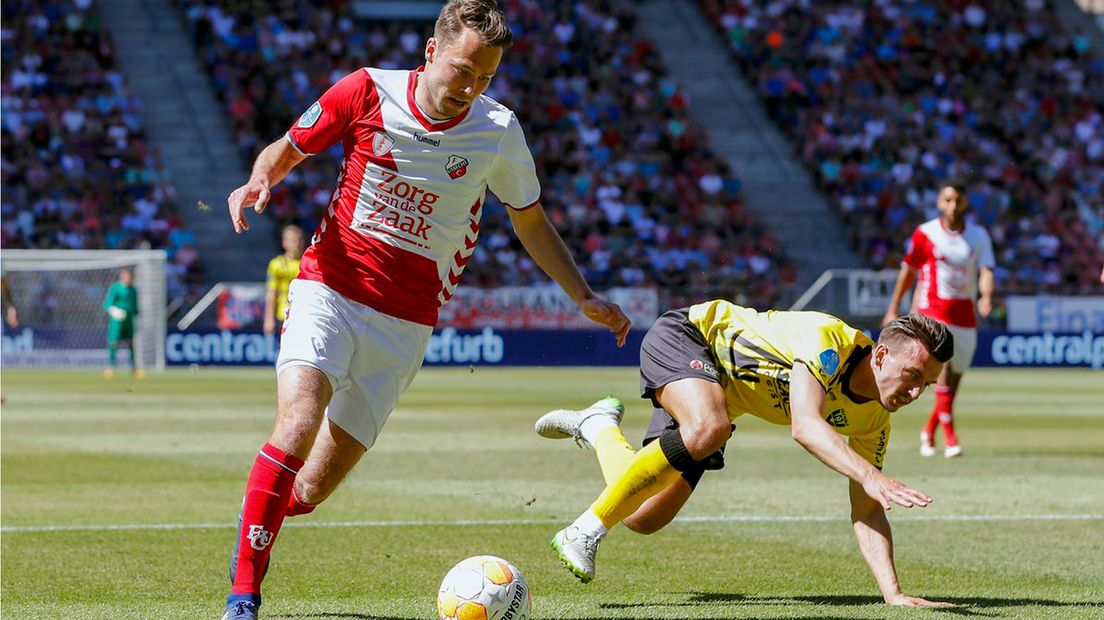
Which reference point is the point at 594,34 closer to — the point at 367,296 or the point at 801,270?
the point at 801,270

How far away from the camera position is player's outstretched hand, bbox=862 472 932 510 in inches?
178

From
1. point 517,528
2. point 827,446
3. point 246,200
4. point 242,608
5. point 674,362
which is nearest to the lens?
point 242,608

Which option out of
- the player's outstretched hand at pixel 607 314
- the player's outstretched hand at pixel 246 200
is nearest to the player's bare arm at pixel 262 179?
the player's outstretched hand at pixel 246 200

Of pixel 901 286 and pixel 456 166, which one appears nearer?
pixel 456 166

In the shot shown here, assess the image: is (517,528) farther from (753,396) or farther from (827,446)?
(827,446)

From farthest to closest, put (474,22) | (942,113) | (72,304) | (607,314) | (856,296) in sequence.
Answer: (942,113), (856,296), (72,304), (607,314), (474,22)

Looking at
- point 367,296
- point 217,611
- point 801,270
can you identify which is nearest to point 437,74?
point 367,296

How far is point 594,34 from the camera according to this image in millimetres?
38281

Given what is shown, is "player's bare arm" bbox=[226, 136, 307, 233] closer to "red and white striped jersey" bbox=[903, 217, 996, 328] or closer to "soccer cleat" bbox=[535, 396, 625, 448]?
"soccer cleat" bbox=[535, 396, 625, 448]

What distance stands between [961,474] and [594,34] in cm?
2748

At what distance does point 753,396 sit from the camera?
21.2 feet

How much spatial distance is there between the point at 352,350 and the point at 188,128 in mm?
30573

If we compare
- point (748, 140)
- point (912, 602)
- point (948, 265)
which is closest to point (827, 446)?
point (912, 602)

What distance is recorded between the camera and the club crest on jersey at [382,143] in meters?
5.93
